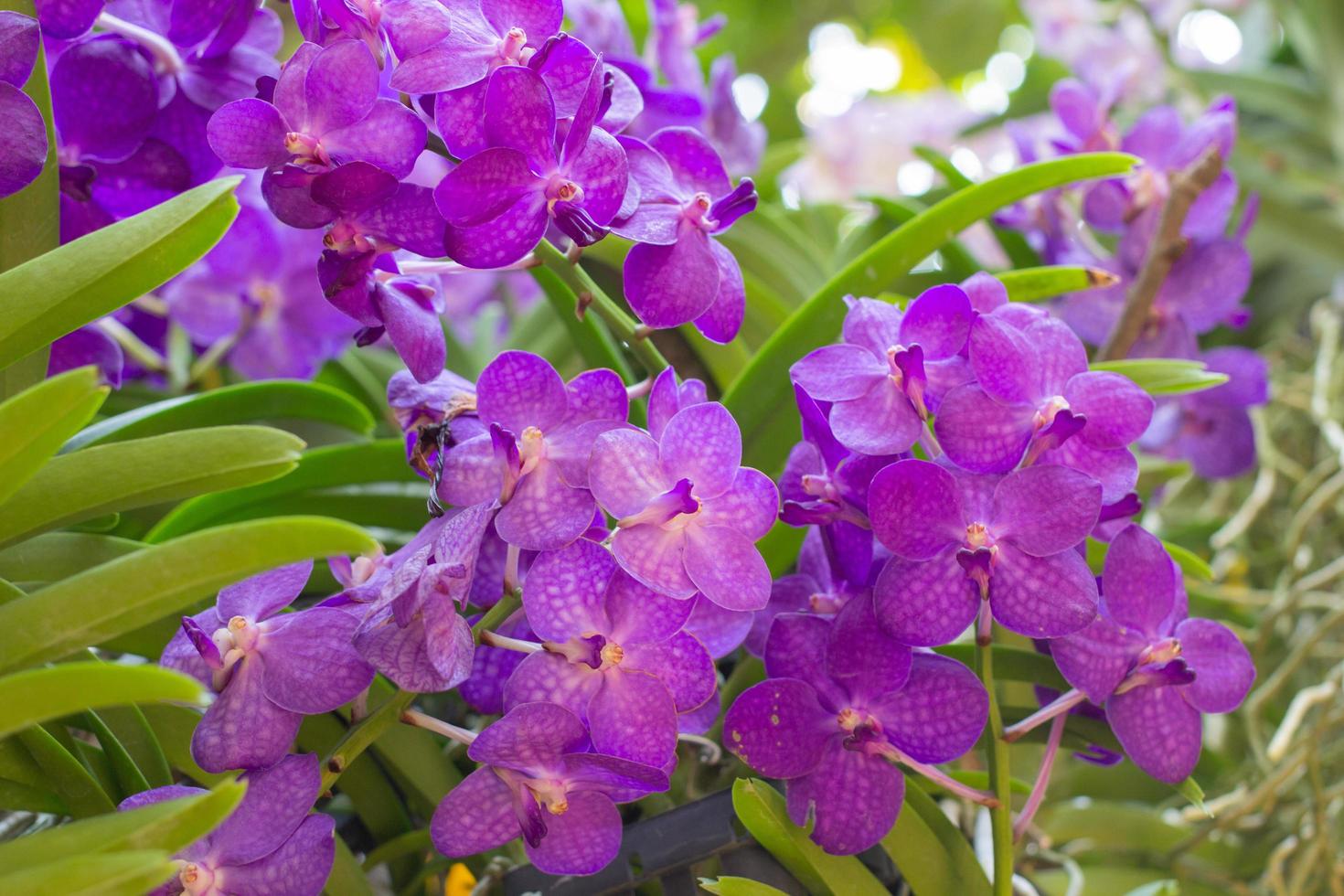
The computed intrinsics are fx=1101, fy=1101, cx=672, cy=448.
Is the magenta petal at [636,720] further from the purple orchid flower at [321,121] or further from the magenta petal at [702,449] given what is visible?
the purple orchid flower at [321,121]

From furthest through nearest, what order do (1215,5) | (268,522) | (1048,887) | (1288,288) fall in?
1. (1215,5)
2. (1288,288)
3. (1048,887)
4. (268,522)

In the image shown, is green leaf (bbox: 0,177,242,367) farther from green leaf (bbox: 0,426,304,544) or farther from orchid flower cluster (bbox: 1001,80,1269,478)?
orchid flower cluster (bbox: 1001,80,1269,478)

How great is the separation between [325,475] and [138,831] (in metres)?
0.23

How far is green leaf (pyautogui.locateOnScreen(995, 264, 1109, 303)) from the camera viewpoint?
47 cm

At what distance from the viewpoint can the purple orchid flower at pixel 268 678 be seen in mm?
334

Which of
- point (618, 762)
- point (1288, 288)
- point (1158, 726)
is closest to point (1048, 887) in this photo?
point (1158, 726)

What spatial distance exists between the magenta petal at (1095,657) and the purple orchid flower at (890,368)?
94 mm

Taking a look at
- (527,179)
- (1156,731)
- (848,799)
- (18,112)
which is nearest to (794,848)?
(848,799)

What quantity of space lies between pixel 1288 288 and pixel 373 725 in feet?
3.02

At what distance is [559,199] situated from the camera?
0.35 meters

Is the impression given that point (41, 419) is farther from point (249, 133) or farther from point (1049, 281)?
point (1049, 281)

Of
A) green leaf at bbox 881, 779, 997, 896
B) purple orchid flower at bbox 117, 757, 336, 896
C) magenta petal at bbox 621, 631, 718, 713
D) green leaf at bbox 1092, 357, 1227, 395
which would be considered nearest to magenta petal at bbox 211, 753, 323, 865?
purple orchid flower at bbox 117, 757, 336, 896

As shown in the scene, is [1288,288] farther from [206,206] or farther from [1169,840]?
[206,206]

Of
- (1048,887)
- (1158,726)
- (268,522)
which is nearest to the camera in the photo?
(268,522)
